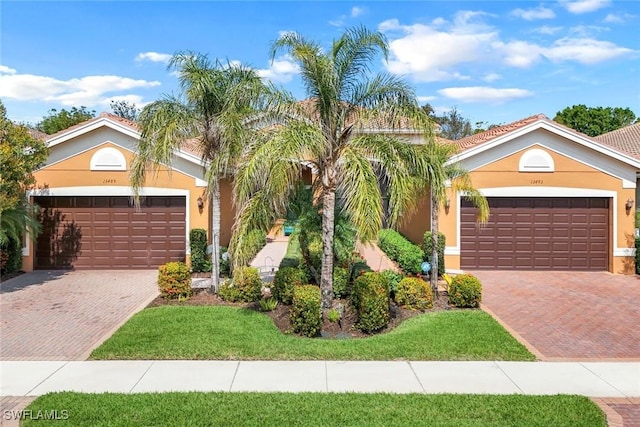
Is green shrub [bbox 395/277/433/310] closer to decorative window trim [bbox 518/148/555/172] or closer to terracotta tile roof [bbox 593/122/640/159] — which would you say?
decorative window trim [bbox 518/148/555/172]

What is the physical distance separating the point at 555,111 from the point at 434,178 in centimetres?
4610

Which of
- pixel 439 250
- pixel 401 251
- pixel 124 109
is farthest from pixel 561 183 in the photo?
pixel 124 109

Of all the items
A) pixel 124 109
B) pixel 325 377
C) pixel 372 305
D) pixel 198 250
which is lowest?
pixel 325 377

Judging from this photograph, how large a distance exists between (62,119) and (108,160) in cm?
3293

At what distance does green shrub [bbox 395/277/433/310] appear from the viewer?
1070cm

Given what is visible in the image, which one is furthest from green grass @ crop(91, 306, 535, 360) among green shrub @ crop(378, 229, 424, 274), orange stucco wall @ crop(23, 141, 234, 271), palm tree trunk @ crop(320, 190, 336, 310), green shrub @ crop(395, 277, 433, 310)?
orange stucco wall @ crop(23, 141, 234, 271)

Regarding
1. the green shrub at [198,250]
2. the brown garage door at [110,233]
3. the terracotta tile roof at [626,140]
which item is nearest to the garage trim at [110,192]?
the brown garage door at [110,233]

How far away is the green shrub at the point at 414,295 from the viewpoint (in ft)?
35.1

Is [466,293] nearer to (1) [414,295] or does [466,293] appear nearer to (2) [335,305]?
(1) [414,295]

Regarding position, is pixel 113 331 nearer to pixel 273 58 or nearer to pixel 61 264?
pixel 273 58

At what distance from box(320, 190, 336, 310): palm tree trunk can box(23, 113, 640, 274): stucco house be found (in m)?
7.30

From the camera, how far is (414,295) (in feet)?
35.1

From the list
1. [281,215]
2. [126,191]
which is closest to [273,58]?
[281,215]

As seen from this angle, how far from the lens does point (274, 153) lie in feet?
28.2
